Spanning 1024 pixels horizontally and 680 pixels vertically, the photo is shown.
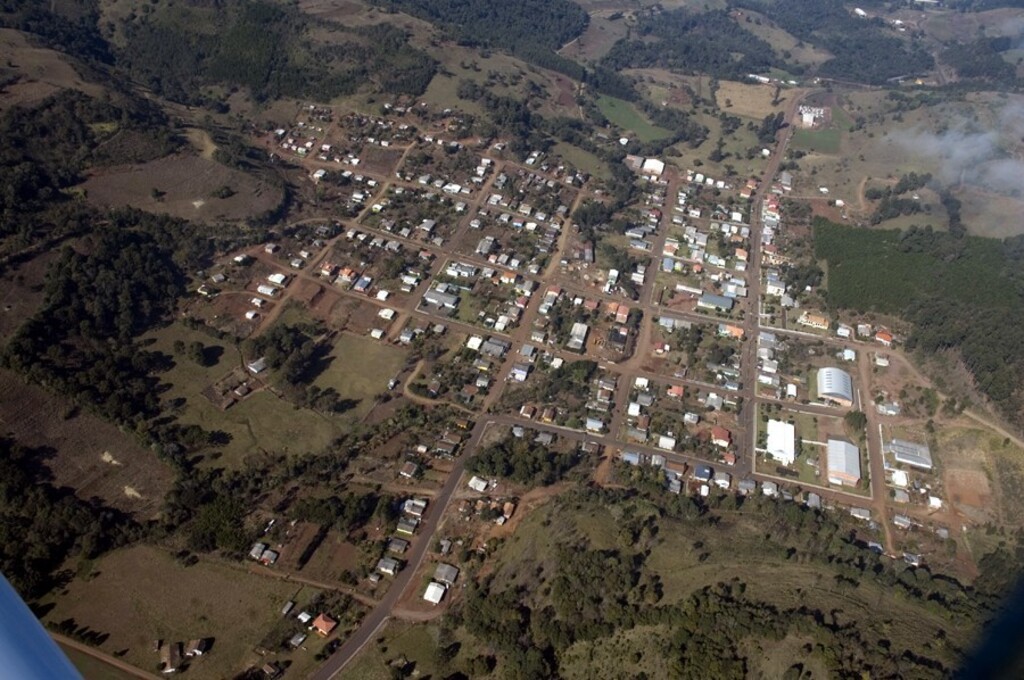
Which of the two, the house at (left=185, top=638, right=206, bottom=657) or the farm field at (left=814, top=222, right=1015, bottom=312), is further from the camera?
the farm field at (left=814, top=222, right=1015, bottom=312)

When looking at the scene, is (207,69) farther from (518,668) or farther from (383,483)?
(518,668)

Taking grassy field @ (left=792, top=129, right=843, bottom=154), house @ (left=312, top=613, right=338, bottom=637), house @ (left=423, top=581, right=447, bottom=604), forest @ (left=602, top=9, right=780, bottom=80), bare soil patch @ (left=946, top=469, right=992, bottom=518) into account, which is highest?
forest @ (left=602, top=9, right=780, bottom=80)

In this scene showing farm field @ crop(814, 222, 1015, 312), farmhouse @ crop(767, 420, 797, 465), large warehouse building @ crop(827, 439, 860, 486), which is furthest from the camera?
farm field @ crop(814, 222, 1015, 312)

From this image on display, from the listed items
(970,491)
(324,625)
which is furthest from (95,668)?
(970,491)

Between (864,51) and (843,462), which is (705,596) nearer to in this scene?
(843,462)

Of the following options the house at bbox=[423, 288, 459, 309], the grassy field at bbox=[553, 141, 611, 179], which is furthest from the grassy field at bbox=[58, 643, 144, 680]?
the grassy field at bbox=[553, 141, 611, 179]

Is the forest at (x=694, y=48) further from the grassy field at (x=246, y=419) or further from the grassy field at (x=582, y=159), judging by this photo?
the grassy field at (x=246, y=419)

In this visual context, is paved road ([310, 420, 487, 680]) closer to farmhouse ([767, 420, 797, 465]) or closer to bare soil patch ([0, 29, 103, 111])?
farmhouse ([767, 420, 797, 465])
